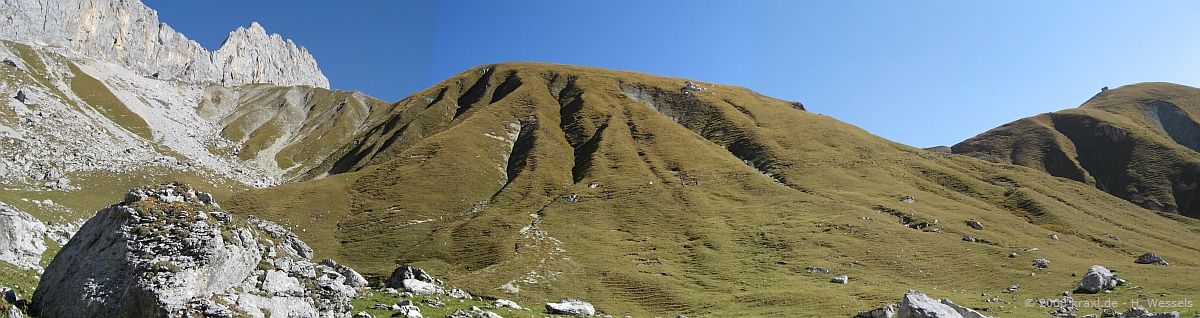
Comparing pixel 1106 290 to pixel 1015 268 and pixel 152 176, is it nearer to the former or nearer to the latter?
pixel 1015 268

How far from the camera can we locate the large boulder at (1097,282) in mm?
64188

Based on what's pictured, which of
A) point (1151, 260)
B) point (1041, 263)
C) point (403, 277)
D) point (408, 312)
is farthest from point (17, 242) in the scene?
point (1151, 260)

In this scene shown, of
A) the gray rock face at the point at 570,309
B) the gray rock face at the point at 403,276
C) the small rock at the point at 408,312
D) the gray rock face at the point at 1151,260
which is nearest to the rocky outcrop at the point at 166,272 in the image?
the small rock at the point at 408,312

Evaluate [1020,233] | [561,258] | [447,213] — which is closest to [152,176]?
[447,213]

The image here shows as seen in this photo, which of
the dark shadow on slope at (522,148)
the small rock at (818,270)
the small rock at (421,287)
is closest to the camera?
the small rock at (421,287)

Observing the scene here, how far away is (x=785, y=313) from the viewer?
6053cm

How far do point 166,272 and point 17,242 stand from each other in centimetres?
2014

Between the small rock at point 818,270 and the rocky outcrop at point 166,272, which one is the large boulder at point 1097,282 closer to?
the small rock at point 818,270

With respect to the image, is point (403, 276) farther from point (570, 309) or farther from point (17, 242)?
point (17, 242)

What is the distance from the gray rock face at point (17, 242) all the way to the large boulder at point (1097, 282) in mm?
83531

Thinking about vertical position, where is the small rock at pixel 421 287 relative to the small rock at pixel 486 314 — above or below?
above

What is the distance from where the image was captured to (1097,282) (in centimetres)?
6469

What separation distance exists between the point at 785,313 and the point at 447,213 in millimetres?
68879

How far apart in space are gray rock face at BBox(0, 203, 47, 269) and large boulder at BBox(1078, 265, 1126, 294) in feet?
274
